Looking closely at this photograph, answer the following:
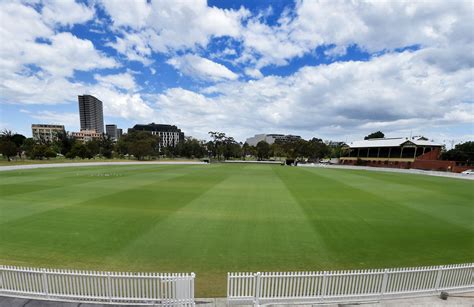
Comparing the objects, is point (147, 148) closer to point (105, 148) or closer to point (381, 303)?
point (105, 148)

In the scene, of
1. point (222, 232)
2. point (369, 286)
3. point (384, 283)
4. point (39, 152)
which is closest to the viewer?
point (384, 283)

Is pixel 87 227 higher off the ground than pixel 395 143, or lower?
lower

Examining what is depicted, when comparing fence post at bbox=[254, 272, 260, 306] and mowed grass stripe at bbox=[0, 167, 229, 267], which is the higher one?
fence post at bbox=[254, 272, 260, 306]

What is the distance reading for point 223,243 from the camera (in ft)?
39.7

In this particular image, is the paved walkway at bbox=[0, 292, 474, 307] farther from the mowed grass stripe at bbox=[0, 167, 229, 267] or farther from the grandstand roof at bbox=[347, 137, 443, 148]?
the grandstand roof at bbox=[347, 137, 443, 148]

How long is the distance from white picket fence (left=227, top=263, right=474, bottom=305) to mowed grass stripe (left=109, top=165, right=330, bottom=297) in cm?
173

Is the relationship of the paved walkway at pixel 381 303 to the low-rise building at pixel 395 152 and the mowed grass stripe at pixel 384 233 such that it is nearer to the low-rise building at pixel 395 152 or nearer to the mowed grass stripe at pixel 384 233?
the mowed grass stripe at pixel 384 233

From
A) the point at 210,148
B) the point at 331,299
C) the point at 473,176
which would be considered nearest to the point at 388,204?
the point at 331,299

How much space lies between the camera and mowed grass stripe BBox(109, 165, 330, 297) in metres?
9.84

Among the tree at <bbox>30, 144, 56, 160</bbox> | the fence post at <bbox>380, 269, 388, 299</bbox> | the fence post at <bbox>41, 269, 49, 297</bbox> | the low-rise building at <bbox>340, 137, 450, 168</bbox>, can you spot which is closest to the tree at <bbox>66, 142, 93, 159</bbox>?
the tree at <bbox>30, 144, 56, 160</bbox>

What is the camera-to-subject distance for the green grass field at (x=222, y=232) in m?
10.2

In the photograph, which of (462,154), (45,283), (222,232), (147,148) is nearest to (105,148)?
(147,148)

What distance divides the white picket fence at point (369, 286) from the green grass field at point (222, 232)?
1.69 meters

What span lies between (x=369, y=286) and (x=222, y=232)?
26.4 feet
